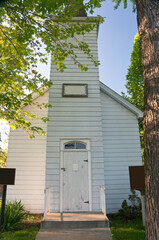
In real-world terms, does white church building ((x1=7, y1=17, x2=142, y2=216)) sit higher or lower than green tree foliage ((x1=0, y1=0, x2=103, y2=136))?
lower

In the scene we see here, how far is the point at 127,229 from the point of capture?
548cm

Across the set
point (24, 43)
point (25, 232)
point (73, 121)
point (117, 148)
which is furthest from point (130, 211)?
point (24, 43)

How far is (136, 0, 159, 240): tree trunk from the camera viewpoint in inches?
104

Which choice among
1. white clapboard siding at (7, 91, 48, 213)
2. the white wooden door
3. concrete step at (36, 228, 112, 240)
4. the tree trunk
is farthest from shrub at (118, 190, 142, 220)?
the tree trunk

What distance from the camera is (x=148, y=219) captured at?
8.78 ft

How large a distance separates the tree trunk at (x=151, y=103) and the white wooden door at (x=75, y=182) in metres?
4.24

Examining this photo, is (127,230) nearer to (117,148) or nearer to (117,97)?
(117,148)

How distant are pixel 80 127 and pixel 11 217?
382 centimetres

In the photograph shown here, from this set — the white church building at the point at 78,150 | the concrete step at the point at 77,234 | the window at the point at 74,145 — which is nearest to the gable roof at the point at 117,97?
the white church building at the point at 78,150

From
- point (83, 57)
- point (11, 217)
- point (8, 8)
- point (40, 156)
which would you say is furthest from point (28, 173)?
point (8, 8)

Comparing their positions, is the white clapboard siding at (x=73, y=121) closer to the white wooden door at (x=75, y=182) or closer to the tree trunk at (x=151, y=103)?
the white wooden door at (x=75, y=182)

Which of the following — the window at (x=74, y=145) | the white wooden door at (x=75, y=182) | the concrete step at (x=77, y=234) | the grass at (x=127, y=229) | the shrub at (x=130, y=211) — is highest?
the window at (x=74, y=145)

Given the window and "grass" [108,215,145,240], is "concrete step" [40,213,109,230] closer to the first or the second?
"grass" [108,215,145,240]

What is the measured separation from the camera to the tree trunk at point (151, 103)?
265cm
